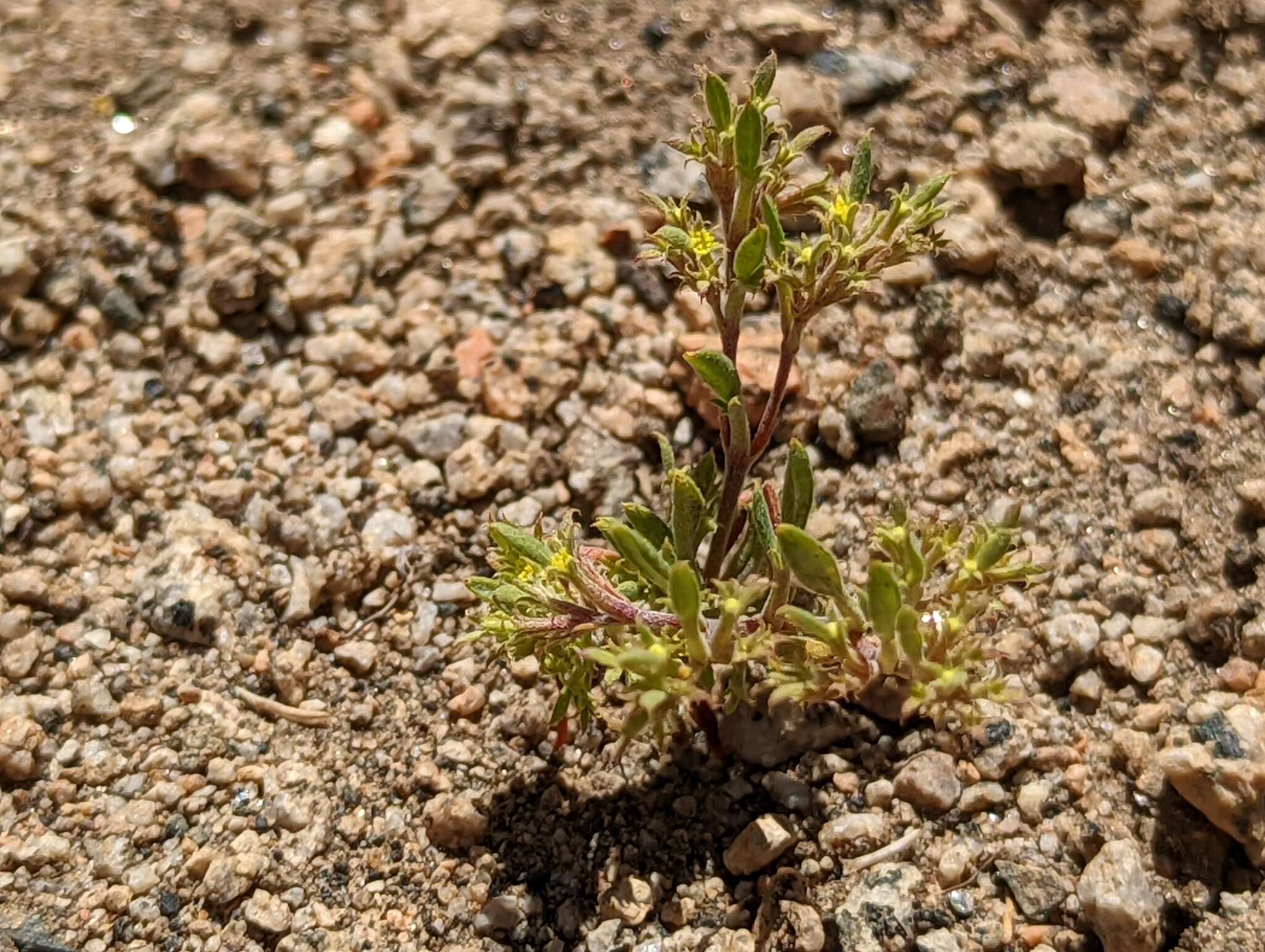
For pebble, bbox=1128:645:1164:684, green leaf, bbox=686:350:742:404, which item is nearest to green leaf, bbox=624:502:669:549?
green leaf, bbox=686:350:742:404

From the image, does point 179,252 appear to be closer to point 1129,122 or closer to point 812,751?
point 812,751

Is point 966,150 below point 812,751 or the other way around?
the other way around

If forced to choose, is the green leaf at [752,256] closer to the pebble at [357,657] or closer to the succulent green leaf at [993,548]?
the succulent green leaf at [993,548]

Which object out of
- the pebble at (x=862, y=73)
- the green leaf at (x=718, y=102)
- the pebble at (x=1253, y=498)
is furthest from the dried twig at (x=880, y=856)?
the pebble at (x=862, y=73)

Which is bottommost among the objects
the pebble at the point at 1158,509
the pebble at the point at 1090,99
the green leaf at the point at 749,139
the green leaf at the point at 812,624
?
the pebble at the point at 1158,509

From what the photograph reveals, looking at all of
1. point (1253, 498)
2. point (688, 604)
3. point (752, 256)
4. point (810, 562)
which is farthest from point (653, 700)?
point (1253, 498)

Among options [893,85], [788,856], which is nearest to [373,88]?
[893,85]
